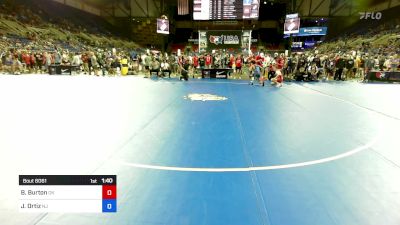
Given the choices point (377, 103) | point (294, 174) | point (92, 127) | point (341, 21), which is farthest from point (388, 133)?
point (341, 21)

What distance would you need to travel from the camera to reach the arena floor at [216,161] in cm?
291

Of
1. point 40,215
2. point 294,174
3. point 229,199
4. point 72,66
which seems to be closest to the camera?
point 40,215

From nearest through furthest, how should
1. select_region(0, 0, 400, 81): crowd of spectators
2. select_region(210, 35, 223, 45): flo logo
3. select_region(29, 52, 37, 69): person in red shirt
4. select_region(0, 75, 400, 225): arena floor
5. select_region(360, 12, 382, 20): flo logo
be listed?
select_region(0, 75, 400, 225): arena floor → select_region(0, 0, 400, 81): crowd of spectators → select_region(29, 52, 37, 69): person in red shirt → select_region(210, 35, 223, 45): flo logo → select_region(360, 12, 382, 20): flo logo

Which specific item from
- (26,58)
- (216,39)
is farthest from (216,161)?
(216,39)

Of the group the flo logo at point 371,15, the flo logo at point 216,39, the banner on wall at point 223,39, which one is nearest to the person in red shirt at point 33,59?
the banner on wall at point 223,39

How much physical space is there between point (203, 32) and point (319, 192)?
26.5 m

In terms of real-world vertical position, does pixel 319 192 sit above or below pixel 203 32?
below

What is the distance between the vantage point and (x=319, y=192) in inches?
131

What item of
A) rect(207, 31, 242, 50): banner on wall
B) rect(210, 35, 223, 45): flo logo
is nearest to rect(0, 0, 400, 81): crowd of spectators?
rect(207, 31, 242, 50): banner on wall

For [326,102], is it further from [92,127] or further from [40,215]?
[40,215]

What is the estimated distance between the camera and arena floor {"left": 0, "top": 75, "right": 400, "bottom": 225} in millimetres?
2910

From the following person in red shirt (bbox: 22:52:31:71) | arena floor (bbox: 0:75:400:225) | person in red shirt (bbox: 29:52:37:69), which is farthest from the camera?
person in red shirt (bbox: 29:52:37:69)
